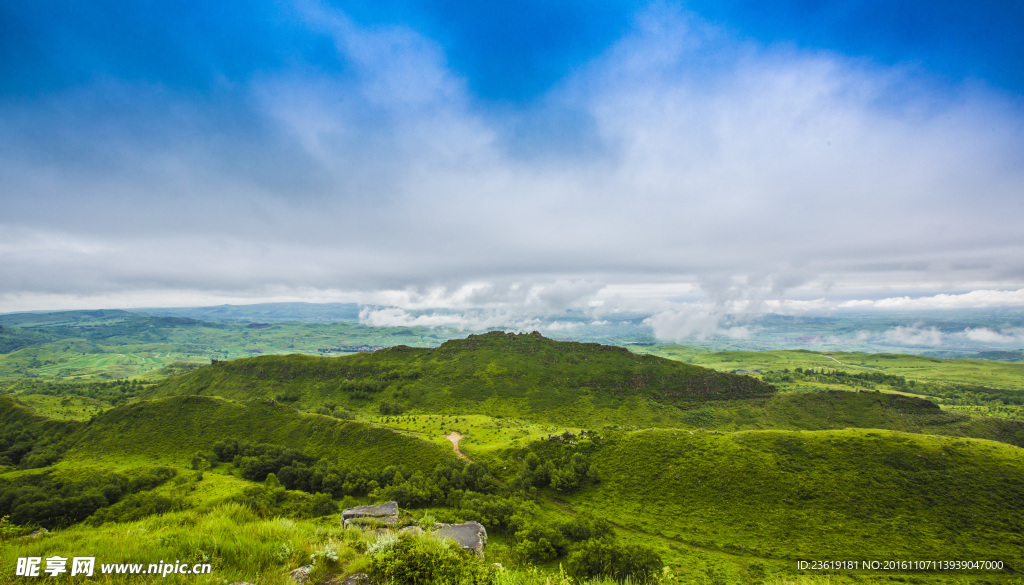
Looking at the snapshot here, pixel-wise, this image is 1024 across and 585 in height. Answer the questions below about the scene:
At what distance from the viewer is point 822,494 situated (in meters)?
56.1

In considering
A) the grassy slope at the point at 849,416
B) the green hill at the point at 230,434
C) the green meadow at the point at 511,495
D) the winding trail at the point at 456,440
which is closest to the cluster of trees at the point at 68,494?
the green meadow at the point at 511,495

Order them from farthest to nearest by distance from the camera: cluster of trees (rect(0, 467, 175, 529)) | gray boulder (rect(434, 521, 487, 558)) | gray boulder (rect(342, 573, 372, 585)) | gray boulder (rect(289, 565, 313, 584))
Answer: cluster of trees (rect(0, 467, 175, 529)) → gray boulder (rect(434, 521, 487, 558)) → gray boulder (rect(289, 565, 313, 584)) → gray boulder (rect(342, 573, 372, 585))

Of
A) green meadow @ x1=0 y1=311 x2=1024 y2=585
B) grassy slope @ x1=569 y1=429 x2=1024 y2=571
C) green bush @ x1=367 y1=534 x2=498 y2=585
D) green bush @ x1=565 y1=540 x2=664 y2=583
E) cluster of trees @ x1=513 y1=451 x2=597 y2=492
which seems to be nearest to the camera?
green bush @ x1=367 y1=534 x2=498 y2=585

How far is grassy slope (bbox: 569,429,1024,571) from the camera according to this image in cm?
4797

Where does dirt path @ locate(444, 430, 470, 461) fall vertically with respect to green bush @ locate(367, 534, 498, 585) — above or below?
below

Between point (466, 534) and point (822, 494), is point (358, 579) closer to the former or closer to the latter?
point (466, 534)

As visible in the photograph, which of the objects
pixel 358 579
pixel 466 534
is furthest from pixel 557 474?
pixel 358 579

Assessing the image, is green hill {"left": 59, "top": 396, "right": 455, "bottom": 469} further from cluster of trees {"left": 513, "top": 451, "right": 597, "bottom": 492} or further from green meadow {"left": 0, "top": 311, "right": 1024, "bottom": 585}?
cluster of trees {"left": 513, "top": 451, "right": 597, "bottom": 492}

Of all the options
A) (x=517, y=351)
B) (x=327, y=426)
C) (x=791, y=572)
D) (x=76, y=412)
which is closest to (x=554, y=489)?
(x=791, y=572)

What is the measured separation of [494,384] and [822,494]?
118 metres

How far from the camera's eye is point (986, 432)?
105m

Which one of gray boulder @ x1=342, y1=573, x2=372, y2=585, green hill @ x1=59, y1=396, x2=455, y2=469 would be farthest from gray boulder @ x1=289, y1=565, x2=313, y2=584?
green hill @ x1=59, y1=396, x2=455, y2=469

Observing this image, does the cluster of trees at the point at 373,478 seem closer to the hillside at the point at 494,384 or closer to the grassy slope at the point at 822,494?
the grassy slope at the point at 822,494

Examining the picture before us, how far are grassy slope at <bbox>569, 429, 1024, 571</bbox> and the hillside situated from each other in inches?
2593
